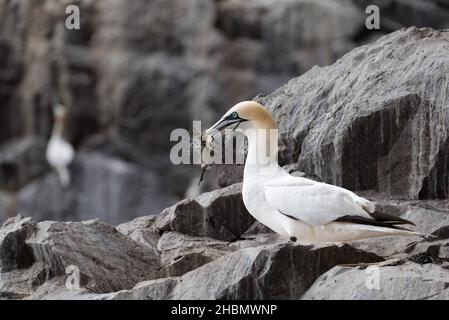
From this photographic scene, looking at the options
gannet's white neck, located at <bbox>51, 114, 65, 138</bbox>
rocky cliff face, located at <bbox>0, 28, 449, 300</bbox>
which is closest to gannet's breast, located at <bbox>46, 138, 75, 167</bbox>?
gannet's white neck, located at <bbox>51, 114, 65, 138</bbox>

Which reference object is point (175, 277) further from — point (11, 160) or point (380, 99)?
point (11, 160)

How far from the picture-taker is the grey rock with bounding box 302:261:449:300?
6.71 metres

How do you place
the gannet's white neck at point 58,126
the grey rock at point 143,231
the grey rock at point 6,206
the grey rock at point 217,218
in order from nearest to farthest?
the grey rock at point 143,231 < the grey rock at point 217,218 < the grey rock at point 6,206 < the gannet's white neck at point 58,126

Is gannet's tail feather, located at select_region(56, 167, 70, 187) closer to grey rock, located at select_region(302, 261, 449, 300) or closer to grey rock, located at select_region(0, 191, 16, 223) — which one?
grey rock, located at select_region(0, 191, 16, 223)

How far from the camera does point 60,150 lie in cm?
2273

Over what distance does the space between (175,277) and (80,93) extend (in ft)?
55.8

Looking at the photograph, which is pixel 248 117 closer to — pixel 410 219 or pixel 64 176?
pixel 410 219

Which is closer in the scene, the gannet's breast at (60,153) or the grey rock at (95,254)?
the grey rock at (95,254)

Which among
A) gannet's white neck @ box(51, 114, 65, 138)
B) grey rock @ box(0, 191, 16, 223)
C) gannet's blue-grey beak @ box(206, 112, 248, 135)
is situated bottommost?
grey rock @ box(0, 191, 16, 223)

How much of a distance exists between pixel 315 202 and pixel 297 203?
140 mm

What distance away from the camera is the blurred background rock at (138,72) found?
22.4m

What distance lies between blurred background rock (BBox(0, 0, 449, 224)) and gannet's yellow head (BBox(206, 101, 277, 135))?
13.7 meters

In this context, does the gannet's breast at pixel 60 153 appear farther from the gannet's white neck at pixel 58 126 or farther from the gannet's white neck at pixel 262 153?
the gannet's white neck at pixel 262 153

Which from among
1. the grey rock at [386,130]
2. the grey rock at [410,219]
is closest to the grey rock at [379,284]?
the grey rock at [410,219]
